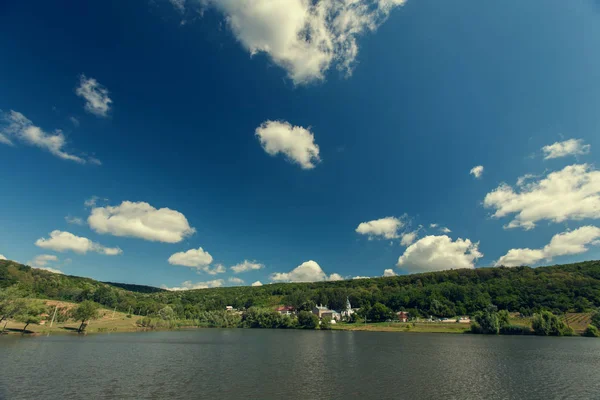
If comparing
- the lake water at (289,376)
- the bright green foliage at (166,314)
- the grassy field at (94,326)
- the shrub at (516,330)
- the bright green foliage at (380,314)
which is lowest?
the lake water at (289,376)

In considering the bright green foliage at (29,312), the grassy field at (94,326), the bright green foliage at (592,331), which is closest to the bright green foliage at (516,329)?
the bright green foliage at (592,331)

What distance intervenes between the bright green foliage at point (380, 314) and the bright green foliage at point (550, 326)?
236ft

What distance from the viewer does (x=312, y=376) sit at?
4684 centimetres

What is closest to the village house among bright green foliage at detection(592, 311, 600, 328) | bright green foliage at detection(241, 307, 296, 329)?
bright green foliage at detection(241, 307, 296, 329)

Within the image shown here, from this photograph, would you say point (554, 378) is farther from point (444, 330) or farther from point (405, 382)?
point (444, 330)

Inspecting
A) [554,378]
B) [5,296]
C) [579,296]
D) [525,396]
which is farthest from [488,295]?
[5,296]

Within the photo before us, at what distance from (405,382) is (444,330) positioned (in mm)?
118663

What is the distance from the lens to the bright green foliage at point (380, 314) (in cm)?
18462

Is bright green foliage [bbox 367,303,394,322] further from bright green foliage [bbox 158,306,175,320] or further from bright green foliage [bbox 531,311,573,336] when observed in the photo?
bright green foliage [bbox 158,306,175,320]

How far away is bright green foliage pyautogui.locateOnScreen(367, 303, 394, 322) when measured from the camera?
7269 inches

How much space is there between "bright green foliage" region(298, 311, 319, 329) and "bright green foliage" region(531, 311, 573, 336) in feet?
333

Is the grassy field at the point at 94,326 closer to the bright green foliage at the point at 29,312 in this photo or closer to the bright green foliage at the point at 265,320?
the bright green foliage at the point at 29,312

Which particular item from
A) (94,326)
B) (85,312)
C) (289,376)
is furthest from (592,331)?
(94,326)

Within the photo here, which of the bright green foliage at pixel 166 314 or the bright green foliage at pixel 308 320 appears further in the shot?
the bright green foliage at pixel 166 314
